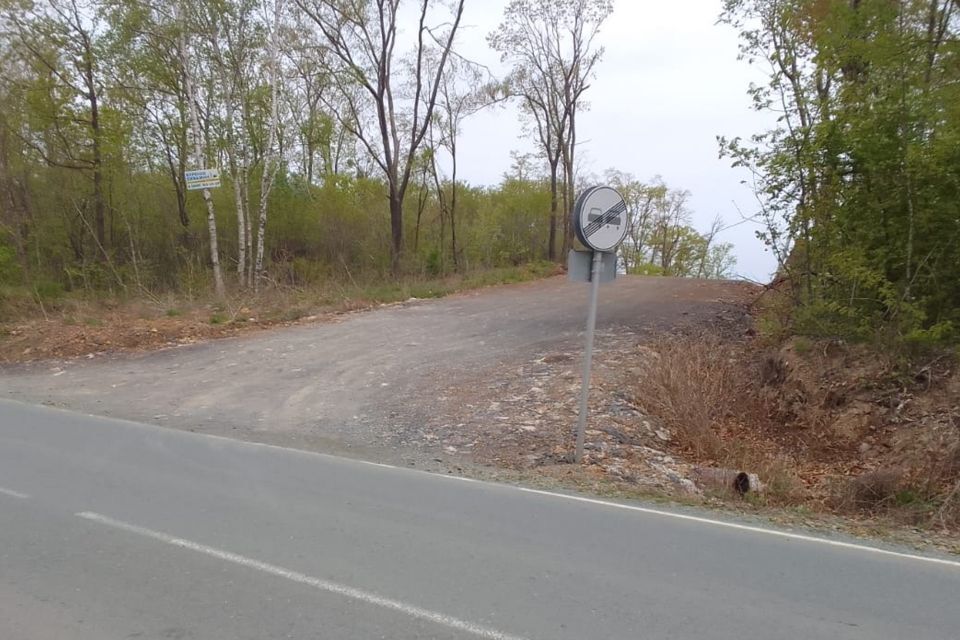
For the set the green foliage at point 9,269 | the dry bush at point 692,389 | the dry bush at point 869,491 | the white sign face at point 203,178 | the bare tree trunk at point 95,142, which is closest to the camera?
the dry bush at point 869,491

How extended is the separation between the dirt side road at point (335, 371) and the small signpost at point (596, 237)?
2.93m

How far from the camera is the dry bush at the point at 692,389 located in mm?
8732

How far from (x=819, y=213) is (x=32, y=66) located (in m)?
26.7

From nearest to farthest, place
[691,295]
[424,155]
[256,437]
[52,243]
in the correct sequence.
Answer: [256,437] → [691,295] → [52,243] → [424,155]

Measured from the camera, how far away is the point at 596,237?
23.4ft

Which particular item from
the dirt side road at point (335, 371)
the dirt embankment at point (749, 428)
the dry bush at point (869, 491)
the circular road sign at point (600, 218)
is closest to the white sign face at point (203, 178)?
the dirt side road at point (335, 371)

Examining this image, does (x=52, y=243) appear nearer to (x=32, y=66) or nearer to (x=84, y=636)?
(x=32, y=66)

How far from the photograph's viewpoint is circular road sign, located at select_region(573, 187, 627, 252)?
277 inches

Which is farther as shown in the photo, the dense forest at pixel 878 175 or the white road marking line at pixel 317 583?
the dense forest at pixel 878 175

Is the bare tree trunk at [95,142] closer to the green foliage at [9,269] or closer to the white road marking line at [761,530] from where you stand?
the green foliage at [9,269]

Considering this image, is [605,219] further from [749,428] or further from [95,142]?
[95,142]

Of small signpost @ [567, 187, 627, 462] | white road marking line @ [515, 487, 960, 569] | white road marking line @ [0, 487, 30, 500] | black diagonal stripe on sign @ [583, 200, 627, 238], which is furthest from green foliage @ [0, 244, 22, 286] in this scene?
white road marking line @ [515, 487, 960, 569]

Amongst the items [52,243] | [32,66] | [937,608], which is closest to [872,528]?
[937,608]

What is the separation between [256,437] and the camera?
8.28 meters
